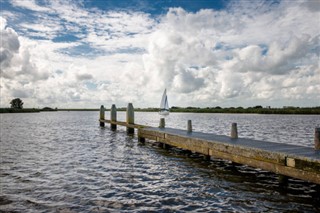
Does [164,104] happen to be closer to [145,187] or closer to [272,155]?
[145,187]

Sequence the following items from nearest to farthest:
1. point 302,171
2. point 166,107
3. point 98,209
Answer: point 98,209 < point 302,171 < point 166,107

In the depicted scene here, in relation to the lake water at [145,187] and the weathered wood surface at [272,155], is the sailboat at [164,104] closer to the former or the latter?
the lake water at [145,187]

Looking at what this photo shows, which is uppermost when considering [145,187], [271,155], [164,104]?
[164,104]

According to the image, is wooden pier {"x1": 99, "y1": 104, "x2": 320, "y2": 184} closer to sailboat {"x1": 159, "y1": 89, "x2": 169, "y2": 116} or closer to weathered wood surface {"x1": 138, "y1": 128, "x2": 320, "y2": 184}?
weathered wood surface {"x1": 138, "y1": 128, "x2": 320, "y2": 184}

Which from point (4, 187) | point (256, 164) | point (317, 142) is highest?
point (317, 142)

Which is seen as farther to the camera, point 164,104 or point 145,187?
point 164,104

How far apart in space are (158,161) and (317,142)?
24.5ft

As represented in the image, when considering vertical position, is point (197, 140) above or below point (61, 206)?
above

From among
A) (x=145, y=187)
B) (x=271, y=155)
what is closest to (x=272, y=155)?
(x=271, y=155)

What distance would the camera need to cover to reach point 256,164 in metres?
10.3

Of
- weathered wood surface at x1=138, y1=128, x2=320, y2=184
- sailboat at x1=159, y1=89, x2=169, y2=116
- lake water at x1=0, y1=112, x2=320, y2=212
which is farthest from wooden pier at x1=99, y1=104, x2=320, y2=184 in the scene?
sailboat at x1=159, y1=89, x2=169, y2=116

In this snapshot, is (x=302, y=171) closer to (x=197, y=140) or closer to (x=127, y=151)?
(x=197, y=140)

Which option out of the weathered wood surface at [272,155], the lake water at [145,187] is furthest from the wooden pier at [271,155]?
the lake water at [145,187]

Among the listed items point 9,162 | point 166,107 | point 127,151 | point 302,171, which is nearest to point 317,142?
point 302,171
